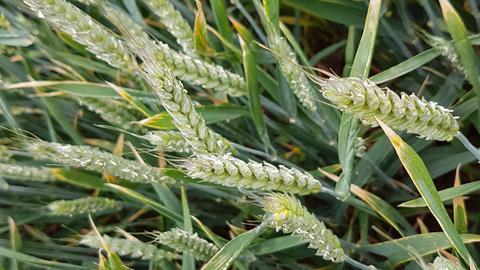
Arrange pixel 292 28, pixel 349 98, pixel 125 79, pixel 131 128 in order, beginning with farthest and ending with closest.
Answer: pixel 292 28, pixel 125 79, pixel 131 128, pixel 349 98

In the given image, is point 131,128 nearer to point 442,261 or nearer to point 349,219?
point 349,219

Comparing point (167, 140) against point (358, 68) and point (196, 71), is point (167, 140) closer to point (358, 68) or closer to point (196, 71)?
point (196, 71)

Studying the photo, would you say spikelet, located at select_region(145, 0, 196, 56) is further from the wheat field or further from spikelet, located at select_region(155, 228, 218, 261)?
spikelet, located at select_region(155, 228, 218, 261)

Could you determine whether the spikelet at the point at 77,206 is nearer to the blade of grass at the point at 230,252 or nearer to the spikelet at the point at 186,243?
the spikelet at the point at 186,243

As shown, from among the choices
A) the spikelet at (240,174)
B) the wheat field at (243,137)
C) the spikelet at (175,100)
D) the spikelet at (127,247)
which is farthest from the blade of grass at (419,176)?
the spikelet at (127,247)

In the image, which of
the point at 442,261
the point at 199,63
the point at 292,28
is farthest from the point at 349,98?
the point at 292,28

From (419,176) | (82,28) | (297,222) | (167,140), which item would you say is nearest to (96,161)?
(167,140)
